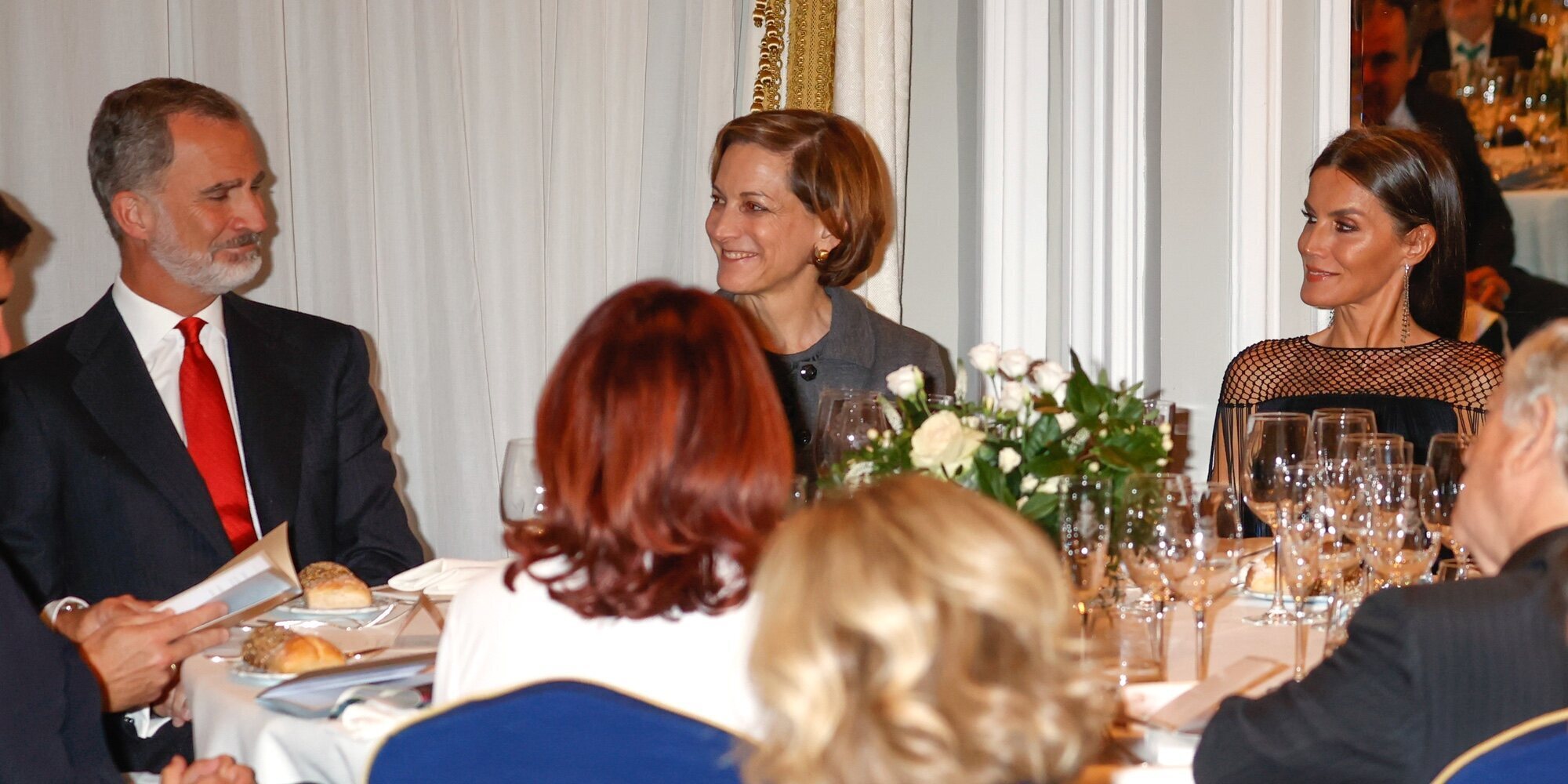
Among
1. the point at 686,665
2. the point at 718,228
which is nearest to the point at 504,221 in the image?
the point at 718,228

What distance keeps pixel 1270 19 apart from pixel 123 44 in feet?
10.0

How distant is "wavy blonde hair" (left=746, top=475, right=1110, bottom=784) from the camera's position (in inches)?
35.5

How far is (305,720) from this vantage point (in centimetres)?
176

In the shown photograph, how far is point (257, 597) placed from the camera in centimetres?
206

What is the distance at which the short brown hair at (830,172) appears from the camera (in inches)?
138

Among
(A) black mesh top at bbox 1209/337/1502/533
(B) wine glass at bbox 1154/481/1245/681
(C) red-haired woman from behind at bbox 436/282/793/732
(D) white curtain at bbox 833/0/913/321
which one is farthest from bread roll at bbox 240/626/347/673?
(D) white curtain at bbox 833/0/913/321

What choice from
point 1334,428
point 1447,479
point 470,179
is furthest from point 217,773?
point 470,179

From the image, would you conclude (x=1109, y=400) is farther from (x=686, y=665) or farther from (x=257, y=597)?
(x=257, y=597)

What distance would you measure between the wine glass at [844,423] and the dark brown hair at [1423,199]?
188 cm

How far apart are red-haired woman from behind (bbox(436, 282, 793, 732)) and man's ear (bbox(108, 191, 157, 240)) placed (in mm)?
2054

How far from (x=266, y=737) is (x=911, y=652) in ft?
3.84

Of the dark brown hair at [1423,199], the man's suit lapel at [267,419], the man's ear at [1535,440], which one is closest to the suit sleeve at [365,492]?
the man's suit lapel at [267,419]

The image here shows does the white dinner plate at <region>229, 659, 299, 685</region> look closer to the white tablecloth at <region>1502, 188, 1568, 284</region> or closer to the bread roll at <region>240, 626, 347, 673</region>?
the bread roll at <region>240, 626, 347, 673</region>

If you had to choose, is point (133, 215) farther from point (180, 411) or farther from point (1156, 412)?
point (1156, 412)
